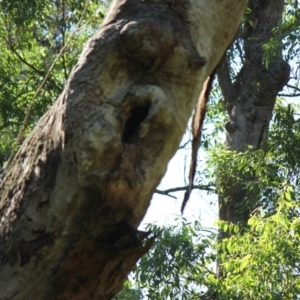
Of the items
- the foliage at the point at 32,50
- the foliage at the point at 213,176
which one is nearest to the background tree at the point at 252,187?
the foliage at the point at 213,176

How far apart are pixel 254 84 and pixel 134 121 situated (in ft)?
32.5

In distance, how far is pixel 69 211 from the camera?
2.12 metres

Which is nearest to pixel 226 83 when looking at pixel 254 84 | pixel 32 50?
pixel 254 84

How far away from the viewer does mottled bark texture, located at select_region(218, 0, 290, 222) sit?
1161 cm

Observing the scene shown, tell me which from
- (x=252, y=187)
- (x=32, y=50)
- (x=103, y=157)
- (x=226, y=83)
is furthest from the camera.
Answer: (x=226, y=83)

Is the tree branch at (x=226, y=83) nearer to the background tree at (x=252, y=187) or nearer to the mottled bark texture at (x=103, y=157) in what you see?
the background tree at (x=252, y=187)

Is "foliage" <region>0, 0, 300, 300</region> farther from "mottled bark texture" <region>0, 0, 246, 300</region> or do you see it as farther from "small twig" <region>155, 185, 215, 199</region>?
"mottled bark texture" <region>0, 0, 246, 300</region>

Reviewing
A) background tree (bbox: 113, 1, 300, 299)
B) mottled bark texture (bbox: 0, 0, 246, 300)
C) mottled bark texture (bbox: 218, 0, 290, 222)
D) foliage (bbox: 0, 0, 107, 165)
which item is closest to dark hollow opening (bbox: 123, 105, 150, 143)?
mottled bark texture (bbox: 0, 0, 246, 300)

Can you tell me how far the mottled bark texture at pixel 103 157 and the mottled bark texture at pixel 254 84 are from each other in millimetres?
8765

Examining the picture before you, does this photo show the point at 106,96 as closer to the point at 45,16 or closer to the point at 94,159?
the point at 94,159

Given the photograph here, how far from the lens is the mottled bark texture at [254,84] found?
38.1 feet

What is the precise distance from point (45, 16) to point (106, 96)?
8.55 m

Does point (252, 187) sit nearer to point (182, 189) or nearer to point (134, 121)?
point (182, 189)

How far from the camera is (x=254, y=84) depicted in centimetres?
1202
